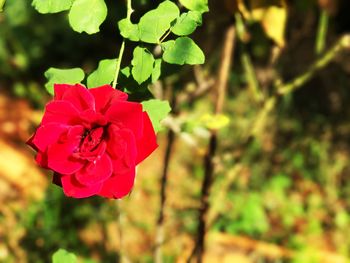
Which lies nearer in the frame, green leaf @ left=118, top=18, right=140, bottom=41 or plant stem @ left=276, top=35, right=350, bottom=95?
green leaf @ left=118, top=18, right=140, bottom=41

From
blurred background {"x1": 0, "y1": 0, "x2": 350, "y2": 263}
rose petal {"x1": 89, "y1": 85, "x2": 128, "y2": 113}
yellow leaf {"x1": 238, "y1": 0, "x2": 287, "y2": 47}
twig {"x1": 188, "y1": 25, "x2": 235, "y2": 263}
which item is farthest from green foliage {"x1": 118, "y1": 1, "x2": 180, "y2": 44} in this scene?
blurred background {"x1": 0, "y1": 0, "x2": 350, "y2": 263}

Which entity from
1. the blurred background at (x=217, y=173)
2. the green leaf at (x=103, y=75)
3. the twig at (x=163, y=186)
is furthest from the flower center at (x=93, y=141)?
the blurred background at (x=217, y=173)

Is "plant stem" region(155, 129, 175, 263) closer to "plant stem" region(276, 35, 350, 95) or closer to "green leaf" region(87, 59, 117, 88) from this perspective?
"plant stem" region(276, 35, 350, 95)

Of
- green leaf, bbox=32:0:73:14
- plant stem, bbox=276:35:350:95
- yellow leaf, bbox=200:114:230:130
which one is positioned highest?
green leaf, bbox=32:0:73:14

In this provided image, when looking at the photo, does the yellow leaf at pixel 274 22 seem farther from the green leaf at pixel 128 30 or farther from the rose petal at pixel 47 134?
the rose petal at pixel 47 134

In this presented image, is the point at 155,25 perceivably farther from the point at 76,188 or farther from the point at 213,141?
the point at 213,141

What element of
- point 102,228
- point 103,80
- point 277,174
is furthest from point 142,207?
point 103,80
